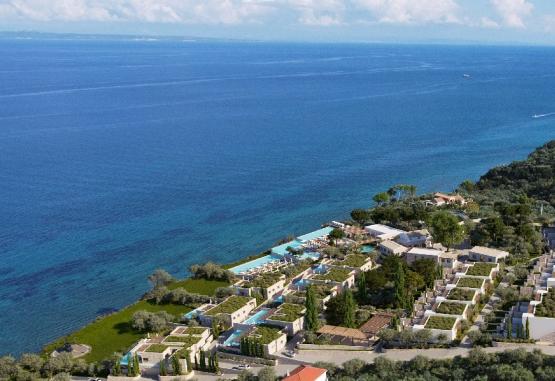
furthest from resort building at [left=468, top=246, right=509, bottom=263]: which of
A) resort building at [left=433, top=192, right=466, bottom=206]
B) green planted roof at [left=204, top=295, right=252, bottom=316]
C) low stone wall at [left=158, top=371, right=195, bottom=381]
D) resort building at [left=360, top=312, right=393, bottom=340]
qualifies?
low stone wall at [left=158, top=371, right=195, bottom=381]

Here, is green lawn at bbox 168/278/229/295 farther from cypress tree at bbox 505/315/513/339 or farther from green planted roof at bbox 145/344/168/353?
cypress tree at bbox 505/315/513/339

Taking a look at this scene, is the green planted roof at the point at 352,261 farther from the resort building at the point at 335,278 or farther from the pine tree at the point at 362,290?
the pine tree at the point at 362,290

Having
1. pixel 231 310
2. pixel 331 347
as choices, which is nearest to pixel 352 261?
pixel 231 310

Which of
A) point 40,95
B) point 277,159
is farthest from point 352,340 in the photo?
point 40,95

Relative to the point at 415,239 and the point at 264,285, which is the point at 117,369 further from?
the point at 415,239

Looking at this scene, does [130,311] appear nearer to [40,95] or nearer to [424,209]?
[424,209]

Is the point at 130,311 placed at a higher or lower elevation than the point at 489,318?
lower
